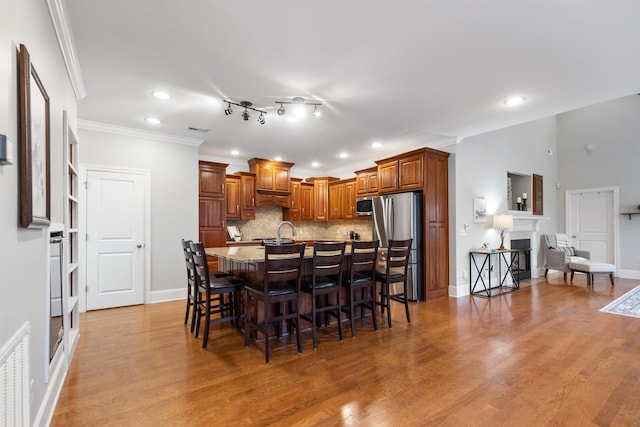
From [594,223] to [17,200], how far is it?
9817 millimetres

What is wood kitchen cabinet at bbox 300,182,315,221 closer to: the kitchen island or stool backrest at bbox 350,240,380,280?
the kitchen island

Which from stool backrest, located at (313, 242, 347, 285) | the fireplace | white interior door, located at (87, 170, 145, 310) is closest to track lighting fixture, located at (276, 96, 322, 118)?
stool backrest, located at (313, 242, 347, 285)

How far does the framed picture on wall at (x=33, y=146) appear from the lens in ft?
4.66

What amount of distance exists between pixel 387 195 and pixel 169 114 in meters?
3.60

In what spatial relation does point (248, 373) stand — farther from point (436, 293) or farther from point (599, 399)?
point (436, 293)

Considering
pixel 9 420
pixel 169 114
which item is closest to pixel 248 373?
pixel 9 420

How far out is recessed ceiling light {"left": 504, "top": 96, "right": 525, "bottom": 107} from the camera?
351 centimetres

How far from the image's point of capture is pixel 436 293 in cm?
502

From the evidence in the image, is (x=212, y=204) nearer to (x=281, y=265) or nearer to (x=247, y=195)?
(x=247, y=195)

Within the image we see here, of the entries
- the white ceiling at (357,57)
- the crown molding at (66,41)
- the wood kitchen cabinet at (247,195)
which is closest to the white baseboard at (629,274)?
the white ceiling at (357,57)

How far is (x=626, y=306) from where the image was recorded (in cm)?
448

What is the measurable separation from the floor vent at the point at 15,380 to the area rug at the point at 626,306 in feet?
19.4

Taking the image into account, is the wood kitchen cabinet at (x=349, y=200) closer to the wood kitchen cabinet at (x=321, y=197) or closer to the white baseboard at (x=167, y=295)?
the wood kitchen cabinet at (x=321, y=197)

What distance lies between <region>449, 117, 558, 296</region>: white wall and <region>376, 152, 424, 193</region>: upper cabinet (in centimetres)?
68
